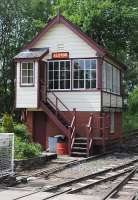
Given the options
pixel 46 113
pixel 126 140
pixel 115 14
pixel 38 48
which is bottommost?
pixel 126 140

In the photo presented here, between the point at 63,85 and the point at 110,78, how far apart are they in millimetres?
3664

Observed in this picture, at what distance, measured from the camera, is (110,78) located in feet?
102

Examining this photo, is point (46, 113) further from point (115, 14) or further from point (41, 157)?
point (115, 14)

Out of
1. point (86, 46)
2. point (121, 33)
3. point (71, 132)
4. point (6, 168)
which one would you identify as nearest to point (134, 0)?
point (121, 33)

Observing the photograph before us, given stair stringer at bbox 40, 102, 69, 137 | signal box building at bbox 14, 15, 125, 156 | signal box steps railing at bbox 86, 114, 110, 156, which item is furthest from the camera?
signal box building at bbox 14, 15, 125, 156

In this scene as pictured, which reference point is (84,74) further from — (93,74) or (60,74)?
(60,74)

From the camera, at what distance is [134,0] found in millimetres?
→ 41938

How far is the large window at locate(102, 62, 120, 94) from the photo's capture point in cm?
2934

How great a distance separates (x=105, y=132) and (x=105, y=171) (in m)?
8.48

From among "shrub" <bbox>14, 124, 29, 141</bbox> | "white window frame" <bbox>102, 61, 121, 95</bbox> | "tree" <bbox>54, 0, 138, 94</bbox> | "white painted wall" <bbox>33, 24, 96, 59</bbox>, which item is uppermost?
"tree" <bbox>54, 0, 138, 94</bbox>

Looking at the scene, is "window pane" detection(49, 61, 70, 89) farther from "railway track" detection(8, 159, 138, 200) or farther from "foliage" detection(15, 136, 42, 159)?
"railway track" detection(8, 159, 138, 200)

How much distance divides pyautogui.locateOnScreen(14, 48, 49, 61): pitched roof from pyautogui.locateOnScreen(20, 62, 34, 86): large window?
16.9 inches

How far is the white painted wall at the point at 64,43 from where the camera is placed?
28.5 meters

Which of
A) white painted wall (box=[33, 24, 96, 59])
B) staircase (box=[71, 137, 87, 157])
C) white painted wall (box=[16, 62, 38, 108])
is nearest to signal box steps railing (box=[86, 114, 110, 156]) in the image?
staircase (box=[71, 137, 87, 157])
